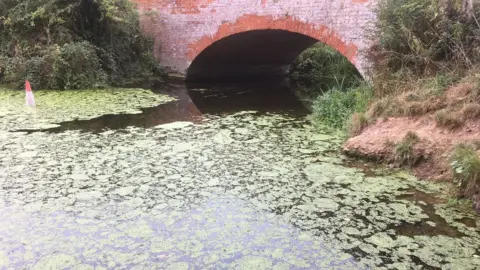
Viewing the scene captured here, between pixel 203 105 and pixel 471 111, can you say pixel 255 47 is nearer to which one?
pixel 203 105

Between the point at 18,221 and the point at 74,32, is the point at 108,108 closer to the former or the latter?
the point at 74,32

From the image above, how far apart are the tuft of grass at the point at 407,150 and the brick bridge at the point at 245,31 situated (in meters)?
2.66

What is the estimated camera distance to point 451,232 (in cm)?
285

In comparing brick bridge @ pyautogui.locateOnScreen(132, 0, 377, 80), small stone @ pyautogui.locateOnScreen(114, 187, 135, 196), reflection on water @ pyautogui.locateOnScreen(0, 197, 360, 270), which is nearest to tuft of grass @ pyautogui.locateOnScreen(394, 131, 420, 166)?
reflection on water @ pyautogui.locateOnScreen(0, 197, 360, 270)

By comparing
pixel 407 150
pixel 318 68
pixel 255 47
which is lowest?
pixel 407 150

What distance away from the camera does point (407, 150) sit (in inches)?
157

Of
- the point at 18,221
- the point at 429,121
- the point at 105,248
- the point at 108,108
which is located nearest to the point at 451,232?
the point at 429,121

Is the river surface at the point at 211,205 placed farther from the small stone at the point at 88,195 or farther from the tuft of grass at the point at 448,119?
the tuft of grass at the point at 448,119

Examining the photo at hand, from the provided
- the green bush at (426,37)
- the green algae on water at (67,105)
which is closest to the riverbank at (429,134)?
the green bush at (426,37)

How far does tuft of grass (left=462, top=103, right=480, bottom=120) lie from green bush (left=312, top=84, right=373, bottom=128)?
154cm

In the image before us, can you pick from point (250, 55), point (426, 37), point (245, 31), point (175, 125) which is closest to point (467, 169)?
point (426, 37)

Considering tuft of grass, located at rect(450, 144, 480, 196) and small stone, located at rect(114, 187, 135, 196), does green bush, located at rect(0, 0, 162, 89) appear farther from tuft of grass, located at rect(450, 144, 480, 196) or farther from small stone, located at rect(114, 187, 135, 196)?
tuft of grass, located at rect(450, 144, 480, 196)

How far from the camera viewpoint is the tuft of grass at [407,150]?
13.0 feet

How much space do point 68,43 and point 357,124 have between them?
6561 millimetres
